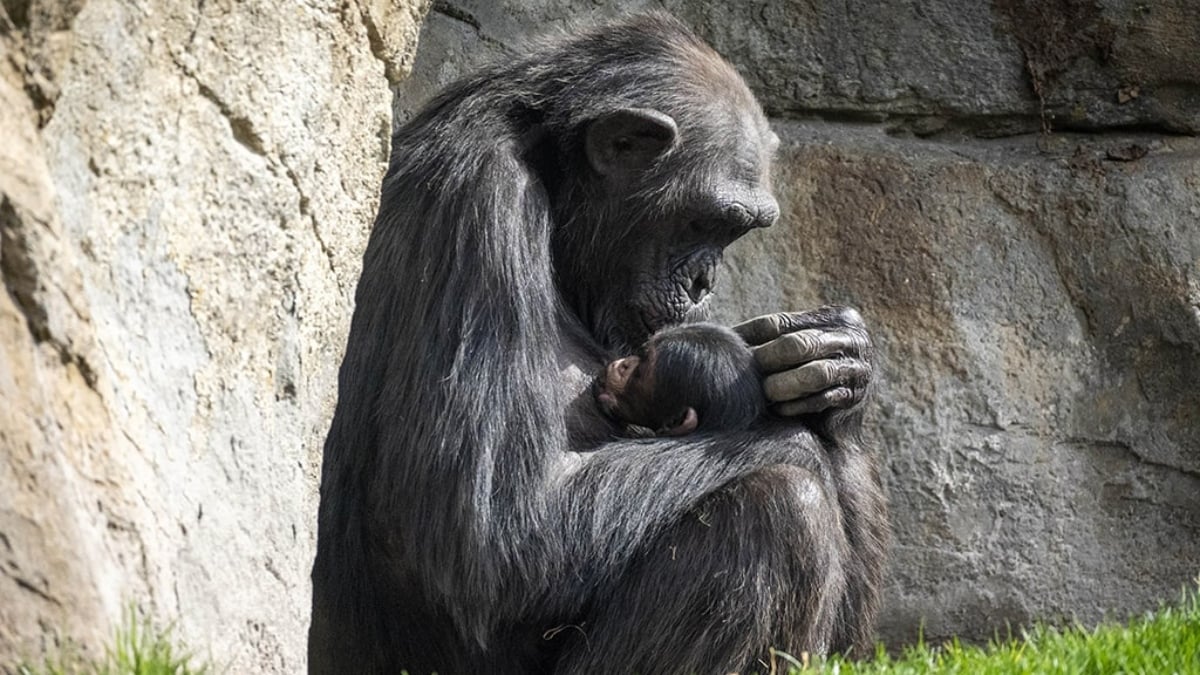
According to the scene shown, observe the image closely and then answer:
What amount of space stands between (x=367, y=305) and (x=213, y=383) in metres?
1.69

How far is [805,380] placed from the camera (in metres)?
5.59

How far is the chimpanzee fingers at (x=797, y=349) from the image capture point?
18.4 ft

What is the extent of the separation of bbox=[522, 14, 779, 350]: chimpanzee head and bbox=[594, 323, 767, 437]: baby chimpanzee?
11.8 inches

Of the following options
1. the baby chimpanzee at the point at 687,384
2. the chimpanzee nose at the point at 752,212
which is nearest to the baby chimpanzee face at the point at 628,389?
the baby chimpanzee at the point at 687,384

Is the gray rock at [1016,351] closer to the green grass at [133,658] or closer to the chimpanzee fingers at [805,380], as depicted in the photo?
the chimpanzee fingers at [805,380]

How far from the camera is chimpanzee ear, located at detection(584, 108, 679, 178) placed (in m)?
5.82

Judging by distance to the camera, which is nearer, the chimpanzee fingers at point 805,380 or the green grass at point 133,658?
the green grass at point 133,658

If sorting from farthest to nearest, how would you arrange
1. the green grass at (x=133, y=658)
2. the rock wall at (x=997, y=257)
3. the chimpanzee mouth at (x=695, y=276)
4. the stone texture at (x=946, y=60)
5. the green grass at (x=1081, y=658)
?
the stone texture at (x=946, y=60) < the rock wall at (x=997, y=257) < the chimpanzee mouth at (x=695, y=276) < the green grass at (x=1081, y=658) < the green grass at (x=133, y=658)

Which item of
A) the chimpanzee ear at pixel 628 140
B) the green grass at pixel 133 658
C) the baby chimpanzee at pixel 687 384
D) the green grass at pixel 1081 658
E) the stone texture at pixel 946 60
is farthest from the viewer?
the stone texture at pixel 946 60

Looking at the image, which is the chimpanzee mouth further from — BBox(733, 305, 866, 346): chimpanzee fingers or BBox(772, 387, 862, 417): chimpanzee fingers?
BBox(772, 387, 862, 417): chimpanzee fingers

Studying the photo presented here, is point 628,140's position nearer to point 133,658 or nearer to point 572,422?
point 572,422

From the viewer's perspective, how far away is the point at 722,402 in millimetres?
5574

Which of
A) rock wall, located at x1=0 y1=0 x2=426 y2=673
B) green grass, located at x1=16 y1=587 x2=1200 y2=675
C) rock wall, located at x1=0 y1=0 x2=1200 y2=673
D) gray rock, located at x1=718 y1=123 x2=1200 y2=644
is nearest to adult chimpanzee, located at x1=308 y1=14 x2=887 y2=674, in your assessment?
green grass, located at x1=16 y1=587 x2=1200 y2=675

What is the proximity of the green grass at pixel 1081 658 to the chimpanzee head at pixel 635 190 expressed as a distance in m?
1.42
